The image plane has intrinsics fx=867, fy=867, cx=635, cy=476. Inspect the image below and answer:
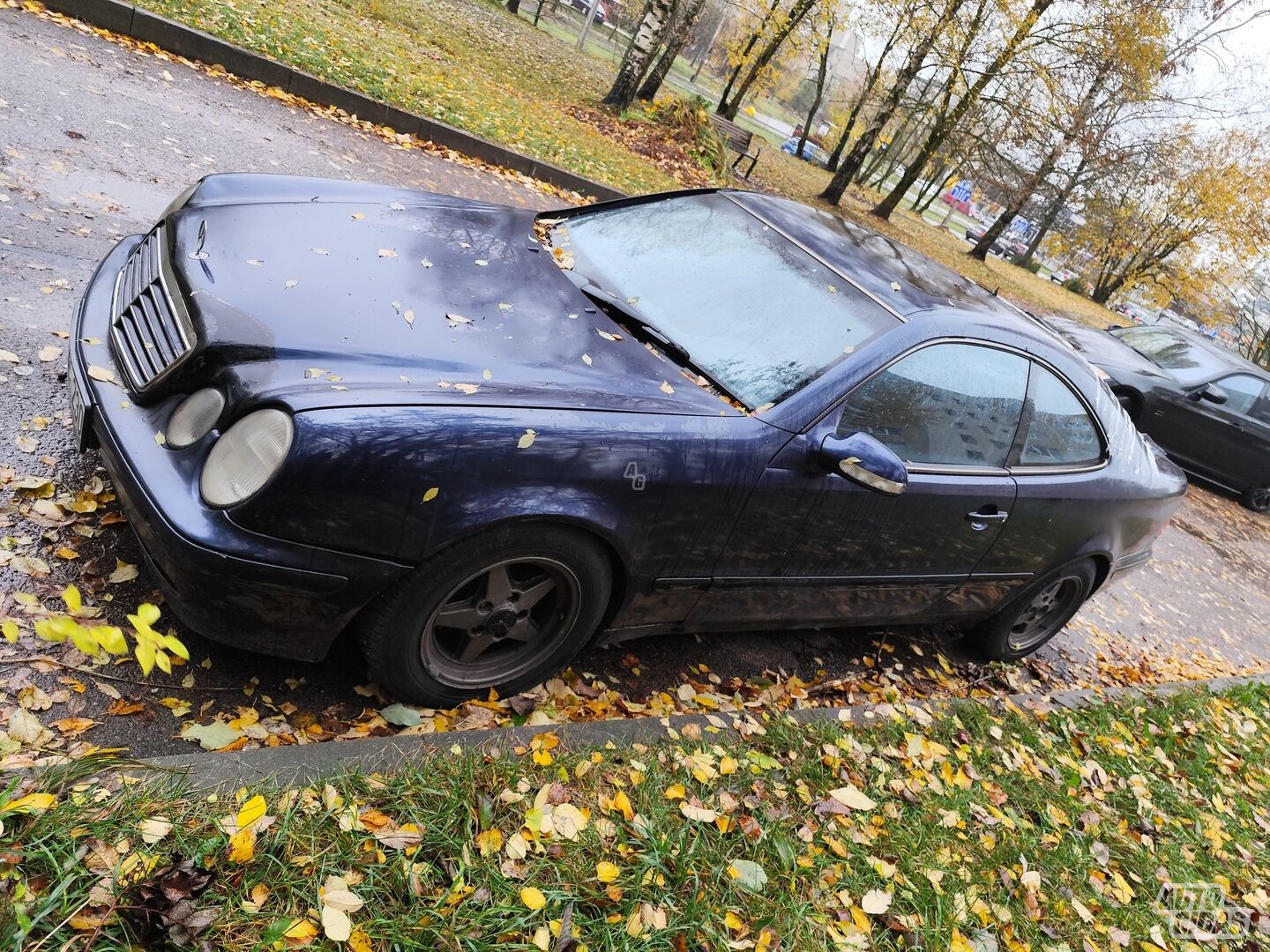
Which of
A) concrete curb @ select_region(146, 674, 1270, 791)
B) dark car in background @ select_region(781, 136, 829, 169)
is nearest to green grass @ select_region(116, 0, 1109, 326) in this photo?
concrete curb @ select_region(146, 674, 1270, 791)

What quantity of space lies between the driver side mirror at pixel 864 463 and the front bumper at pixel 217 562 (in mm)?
1466

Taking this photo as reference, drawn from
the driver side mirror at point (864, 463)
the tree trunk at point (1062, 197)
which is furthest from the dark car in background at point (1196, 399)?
the tree trunk at point (1062, 197)

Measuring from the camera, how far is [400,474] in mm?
2316

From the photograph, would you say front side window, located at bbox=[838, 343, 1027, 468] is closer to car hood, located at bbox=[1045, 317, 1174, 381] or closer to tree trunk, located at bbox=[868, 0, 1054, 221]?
car hood, located at bbox=[1045, 317, 1174, 381]

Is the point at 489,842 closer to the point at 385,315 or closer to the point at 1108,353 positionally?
the point at 385,315

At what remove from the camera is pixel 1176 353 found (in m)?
11.0

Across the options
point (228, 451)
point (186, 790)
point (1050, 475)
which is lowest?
point (186, 790)

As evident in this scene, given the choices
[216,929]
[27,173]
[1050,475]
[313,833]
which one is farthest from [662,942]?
[27,173]

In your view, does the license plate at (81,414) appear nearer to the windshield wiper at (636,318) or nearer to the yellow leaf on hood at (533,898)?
the windshield wiper at (636,318)

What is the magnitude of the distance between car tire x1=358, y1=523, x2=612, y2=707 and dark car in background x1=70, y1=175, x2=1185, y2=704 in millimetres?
12

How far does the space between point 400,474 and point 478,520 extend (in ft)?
0.83

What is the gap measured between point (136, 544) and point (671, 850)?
6.70 ft

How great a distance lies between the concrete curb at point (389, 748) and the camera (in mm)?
2189

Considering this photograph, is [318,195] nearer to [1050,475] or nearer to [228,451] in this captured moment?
[228,451]
